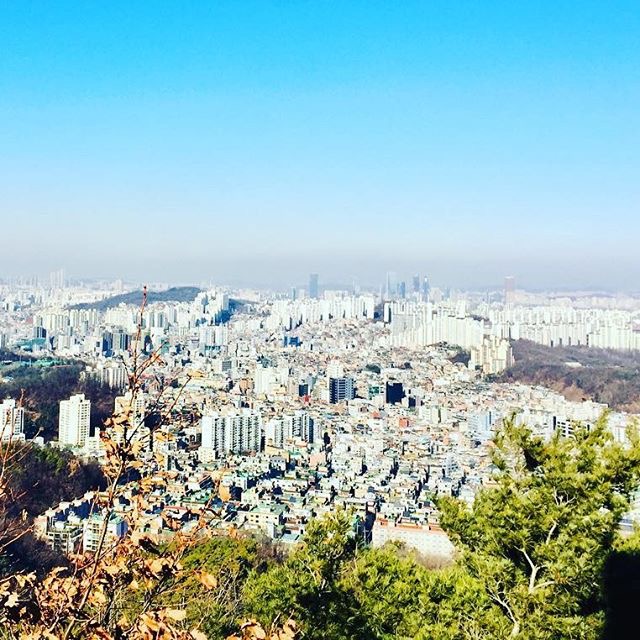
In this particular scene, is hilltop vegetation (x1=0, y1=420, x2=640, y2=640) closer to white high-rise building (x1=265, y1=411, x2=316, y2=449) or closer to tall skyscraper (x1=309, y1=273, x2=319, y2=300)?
white high-rise building (x1=265, y1=411, x2=316, y2=449)

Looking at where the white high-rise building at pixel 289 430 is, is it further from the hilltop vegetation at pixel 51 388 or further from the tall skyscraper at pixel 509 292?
the tall skyscraper at pixel 509 292

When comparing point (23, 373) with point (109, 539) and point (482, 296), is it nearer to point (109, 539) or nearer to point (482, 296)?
point (109, 539)

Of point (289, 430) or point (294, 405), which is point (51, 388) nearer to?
point (289, 430)

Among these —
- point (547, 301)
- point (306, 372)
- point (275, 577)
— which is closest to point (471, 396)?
point (306, 372)

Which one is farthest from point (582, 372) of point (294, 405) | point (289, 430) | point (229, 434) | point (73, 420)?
point (73, 420)

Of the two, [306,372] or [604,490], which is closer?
[604,490]

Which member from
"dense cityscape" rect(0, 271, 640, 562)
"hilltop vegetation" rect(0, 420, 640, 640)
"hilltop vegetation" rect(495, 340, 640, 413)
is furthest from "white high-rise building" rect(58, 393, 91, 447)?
"hilltop vegetation" rect(495, 340, 640, 413)

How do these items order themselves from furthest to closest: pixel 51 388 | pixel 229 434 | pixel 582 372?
pixel 582 372 < pixel 51 388 < pixel 229 434
